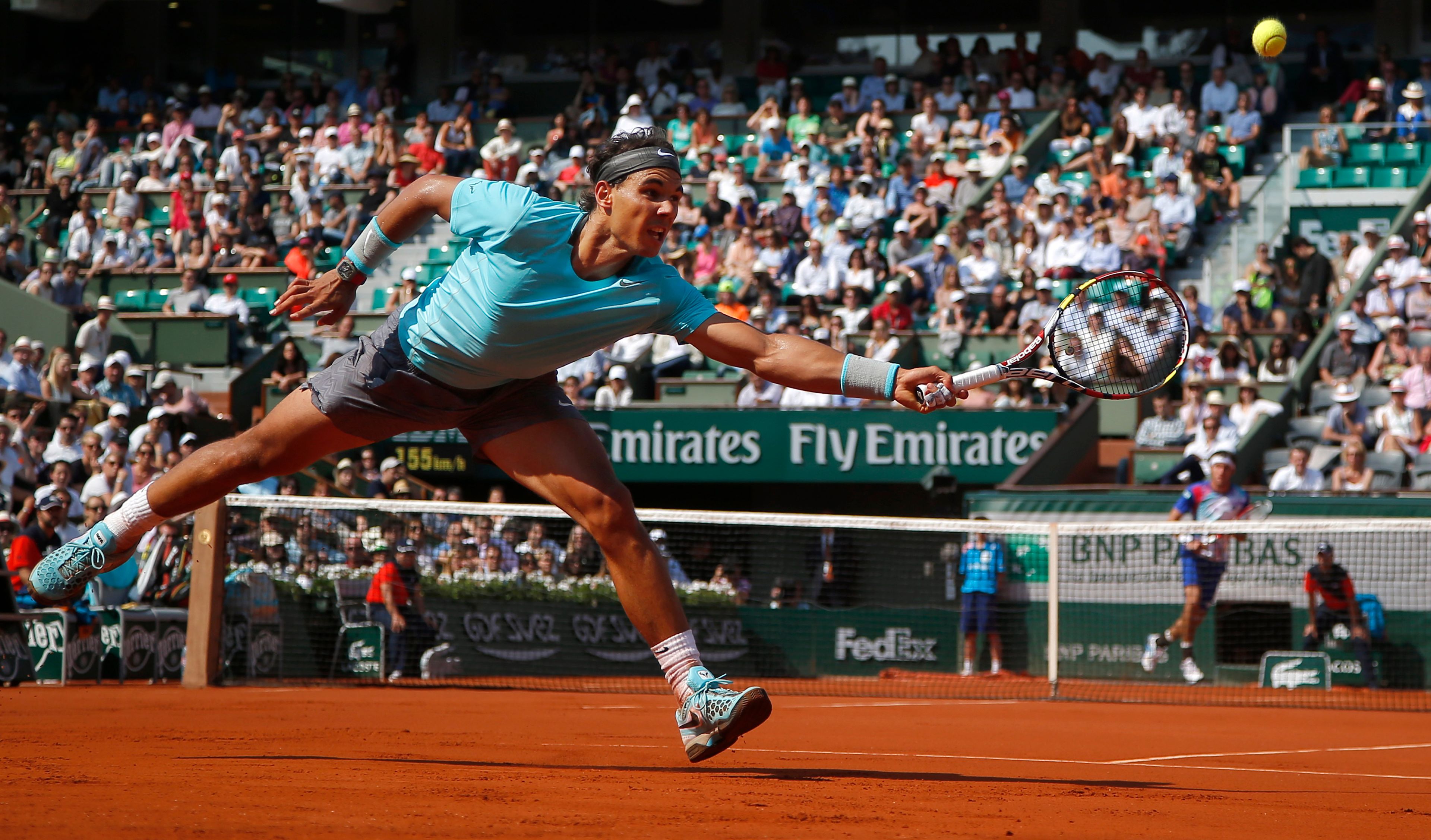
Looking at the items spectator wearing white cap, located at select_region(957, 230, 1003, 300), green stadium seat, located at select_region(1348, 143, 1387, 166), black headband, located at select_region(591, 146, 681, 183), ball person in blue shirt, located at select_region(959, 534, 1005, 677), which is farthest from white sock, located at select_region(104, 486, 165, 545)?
green stadium seat, located at select_region(1348, 143, 1387, 166)

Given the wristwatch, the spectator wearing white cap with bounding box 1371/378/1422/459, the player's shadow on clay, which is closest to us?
the player's shadow on clay

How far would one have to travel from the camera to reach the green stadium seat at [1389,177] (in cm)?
1897

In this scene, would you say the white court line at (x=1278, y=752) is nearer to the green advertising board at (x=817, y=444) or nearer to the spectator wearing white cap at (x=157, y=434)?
the green advertising board at (x=817, y=444)

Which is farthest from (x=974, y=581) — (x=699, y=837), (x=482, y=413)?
(x=699, y=837)

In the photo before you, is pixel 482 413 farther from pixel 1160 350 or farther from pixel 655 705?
pixel 655 705

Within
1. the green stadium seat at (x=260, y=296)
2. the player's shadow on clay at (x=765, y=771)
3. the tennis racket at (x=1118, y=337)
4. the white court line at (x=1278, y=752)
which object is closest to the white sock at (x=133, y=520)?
the player's shadow on clay at (x=765, y=771)

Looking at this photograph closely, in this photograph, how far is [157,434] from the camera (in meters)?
16.4

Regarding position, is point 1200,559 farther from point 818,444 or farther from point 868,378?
point 868,378

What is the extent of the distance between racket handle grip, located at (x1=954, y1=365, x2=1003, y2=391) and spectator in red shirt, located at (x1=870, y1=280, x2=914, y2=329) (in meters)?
12.9

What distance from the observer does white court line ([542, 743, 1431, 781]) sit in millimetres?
6305

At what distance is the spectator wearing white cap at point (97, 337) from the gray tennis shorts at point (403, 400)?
47.7 feet

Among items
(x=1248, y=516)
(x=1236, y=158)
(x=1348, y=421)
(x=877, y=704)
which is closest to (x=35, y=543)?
(x=877, y=704)

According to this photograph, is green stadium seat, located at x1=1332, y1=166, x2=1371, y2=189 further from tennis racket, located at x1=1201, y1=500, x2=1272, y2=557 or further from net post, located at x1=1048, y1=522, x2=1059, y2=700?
net post, located at x1=1048, y1=522, x2=1059, y2=700

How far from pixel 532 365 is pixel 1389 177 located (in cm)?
1616
